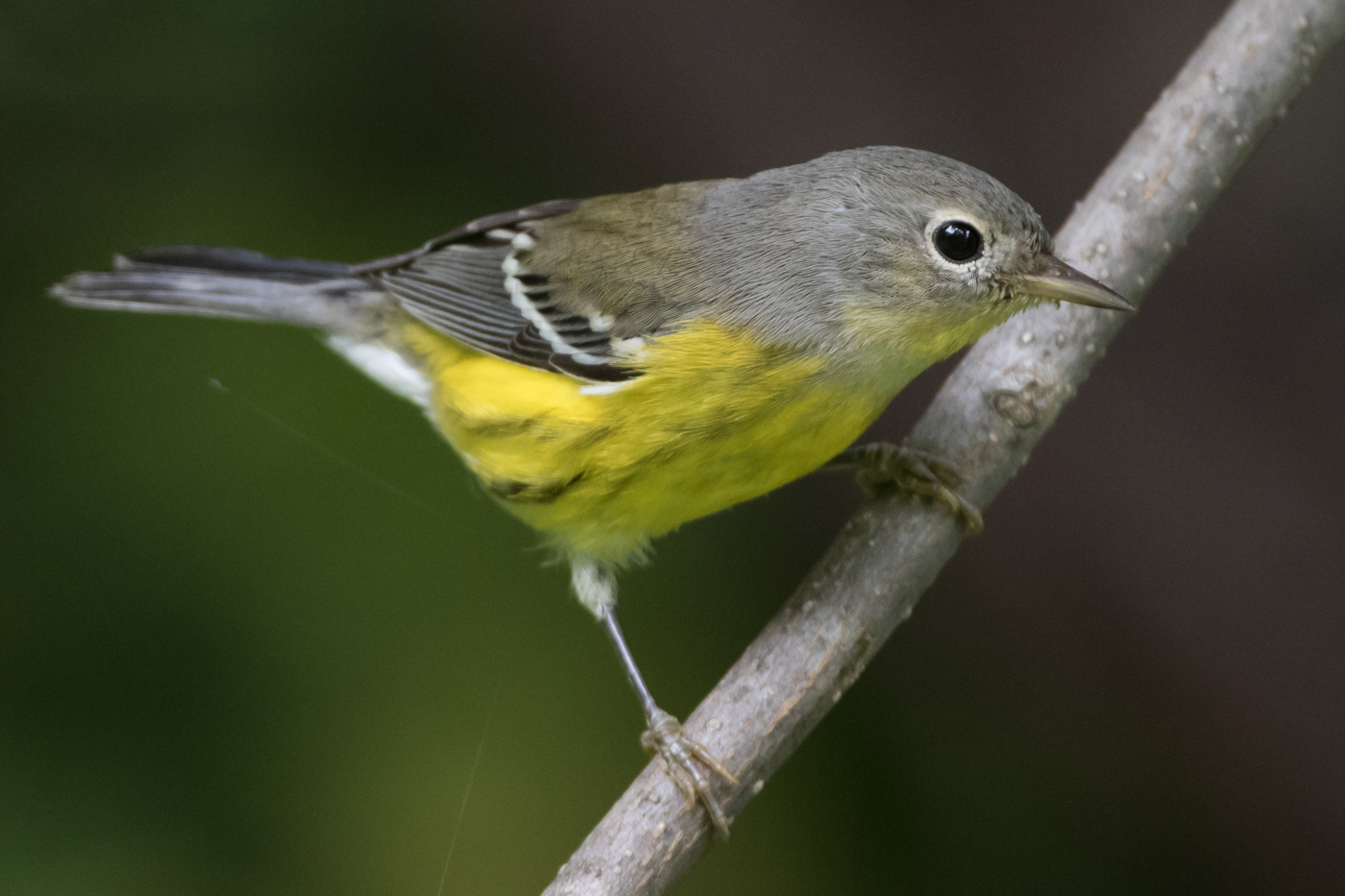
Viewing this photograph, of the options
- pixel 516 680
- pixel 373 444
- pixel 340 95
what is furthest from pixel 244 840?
pixel 340 95

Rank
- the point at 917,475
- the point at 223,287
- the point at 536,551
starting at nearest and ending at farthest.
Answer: the point at 917,475, the point at 536,551, the point at 223,287

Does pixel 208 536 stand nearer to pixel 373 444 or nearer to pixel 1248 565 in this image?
pixel 373 444

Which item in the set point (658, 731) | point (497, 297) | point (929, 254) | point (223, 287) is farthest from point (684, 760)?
point (223, 287)

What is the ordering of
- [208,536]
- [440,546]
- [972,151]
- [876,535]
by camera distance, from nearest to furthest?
[876,535] < [208,536] < [440,546] < [972,151]

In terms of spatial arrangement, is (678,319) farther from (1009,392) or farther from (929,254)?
(1009,392)

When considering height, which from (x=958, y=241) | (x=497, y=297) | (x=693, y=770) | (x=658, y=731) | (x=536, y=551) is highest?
(x=497, y=297)

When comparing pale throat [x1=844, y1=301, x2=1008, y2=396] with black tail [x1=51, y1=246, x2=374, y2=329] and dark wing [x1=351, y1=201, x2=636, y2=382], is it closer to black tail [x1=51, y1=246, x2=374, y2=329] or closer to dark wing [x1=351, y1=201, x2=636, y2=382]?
dark wing [x1=351, y1=201, x2=636, y2=382]
